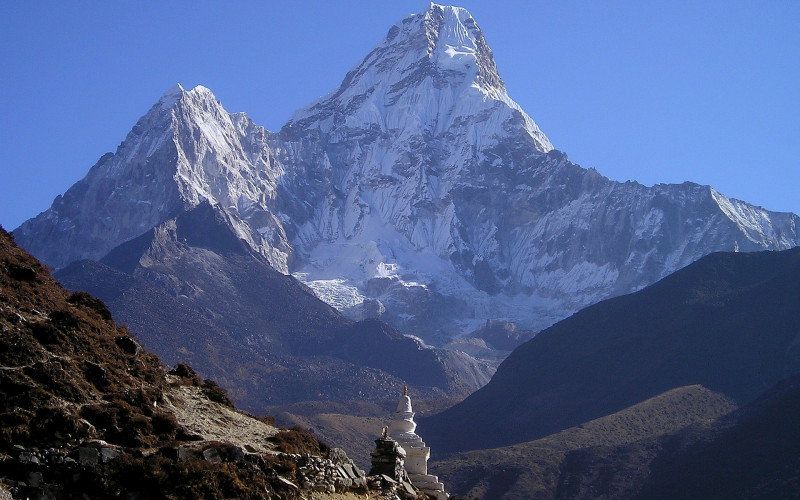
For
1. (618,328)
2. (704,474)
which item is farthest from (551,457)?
(618,328)

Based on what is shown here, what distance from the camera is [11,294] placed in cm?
3456

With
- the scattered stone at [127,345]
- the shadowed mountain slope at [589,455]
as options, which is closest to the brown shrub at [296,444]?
the scattered stone at [127,345]

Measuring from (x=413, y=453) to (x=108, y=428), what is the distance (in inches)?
784

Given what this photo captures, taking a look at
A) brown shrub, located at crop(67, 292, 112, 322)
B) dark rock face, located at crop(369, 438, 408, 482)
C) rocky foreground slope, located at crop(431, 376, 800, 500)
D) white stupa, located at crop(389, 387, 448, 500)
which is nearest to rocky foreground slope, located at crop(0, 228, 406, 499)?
brown shrub, located at crop(67, 292, 112, 322)

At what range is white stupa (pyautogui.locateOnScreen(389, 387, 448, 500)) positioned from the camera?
1788 inches

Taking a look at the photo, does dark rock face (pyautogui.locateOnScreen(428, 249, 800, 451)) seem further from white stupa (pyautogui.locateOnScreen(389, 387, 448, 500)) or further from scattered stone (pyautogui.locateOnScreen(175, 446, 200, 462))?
scattered stone (pyautogui.locateOnScreen(175, 446, 200, 462))

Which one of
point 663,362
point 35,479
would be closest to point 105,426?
point 35,479

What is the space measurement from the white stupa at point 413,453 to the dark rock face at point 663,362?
11659 centimetres

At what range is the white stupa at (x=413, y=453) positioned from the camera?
45406 mm

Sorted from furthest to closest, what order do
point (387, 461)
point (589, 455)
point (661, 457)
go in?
point (589, 455), point (661, 457), point (387, 461)

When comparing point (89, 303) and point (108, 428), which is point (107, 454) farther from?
point (89, 303)

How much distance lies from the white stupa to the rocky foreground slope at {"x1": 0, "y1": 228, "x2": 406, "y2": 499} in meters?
7.92

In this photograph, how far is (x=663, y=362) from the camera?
6998 inches

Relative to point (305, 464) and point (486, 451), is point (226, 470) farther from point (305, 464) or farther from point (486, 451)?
point (486, 451)
